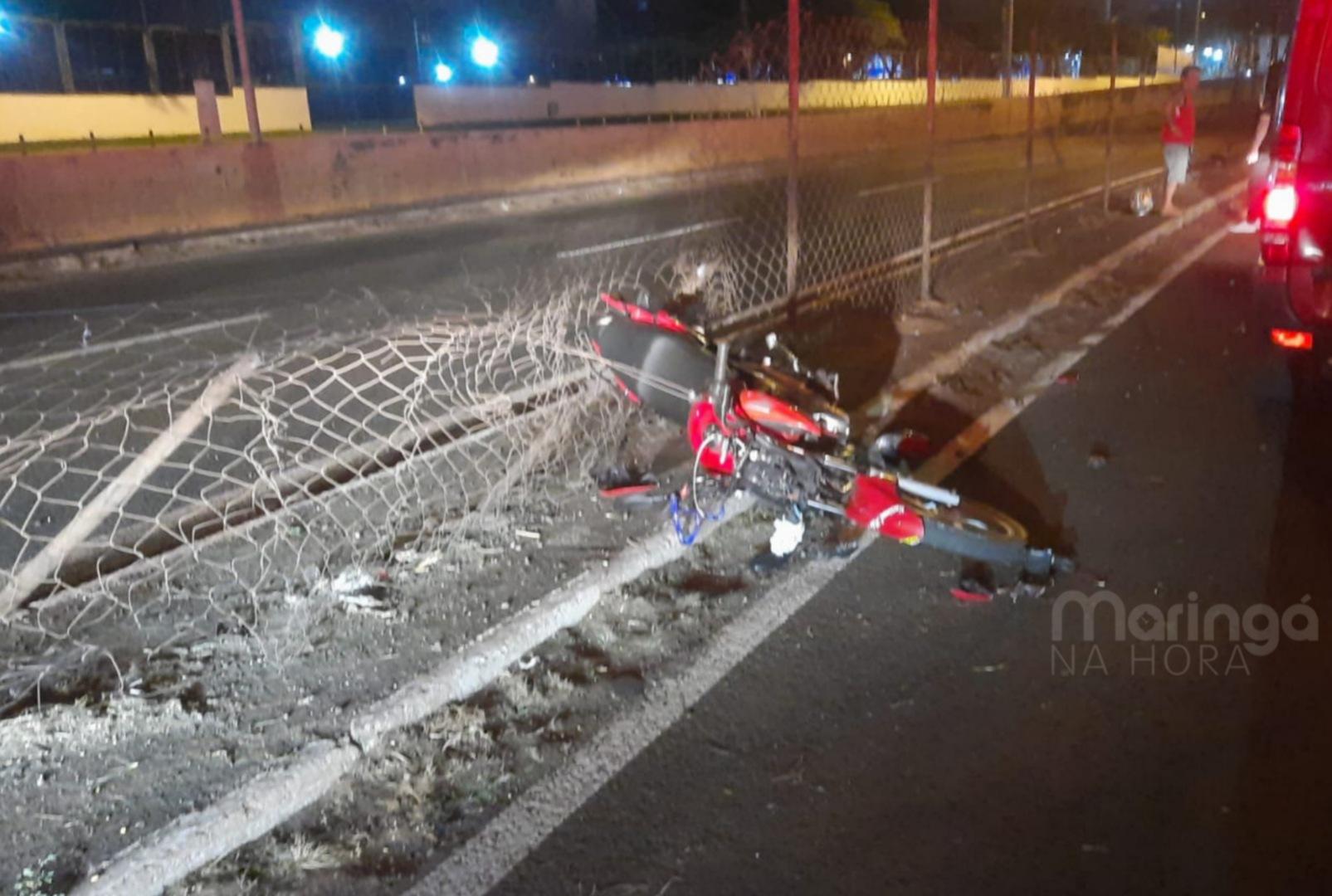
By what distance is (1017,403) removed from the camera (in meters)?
6.54

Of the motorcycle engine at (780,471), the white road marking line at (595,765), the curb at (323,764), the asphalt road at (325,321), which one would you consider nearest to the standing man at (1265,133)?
the asphalt road at (325,321)

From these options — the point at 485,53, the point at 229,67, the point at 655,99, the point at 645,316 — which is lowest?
the point at 645,316

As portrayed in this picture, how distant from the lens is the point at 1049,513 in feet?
16.1

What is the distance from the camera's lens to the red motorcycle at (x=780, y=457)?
14.0 ft

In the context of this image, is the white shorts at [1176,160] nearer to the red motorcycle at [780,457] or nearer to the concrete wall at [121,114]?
the red motorcycle at [780,457]

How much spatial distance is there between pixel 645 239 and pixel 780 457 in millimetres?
10274

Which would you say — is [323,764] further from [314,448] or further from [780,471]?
[314,448]

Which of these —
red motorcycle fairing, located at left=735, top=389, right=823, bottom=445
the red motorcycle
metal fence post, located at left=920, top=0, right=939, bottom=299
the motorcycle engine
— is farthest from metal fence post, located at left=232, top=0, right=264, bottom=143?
the motorcycle engine

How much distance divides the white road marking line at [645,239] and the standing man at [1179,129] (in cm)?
584

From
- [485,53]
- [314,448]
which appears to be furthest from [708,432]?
[485,53]

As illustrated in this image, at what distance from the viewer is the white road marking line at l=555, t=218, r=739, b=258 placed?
13.2 metres

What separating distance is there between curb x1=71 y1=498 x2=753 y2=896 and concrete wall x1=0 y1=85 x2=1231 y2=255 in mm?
12691

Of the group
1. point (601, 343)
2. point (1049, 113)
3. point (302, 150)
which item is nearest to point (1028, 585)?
point (601, 343)

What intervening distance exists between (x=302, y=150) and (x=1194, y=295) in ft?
42.5
